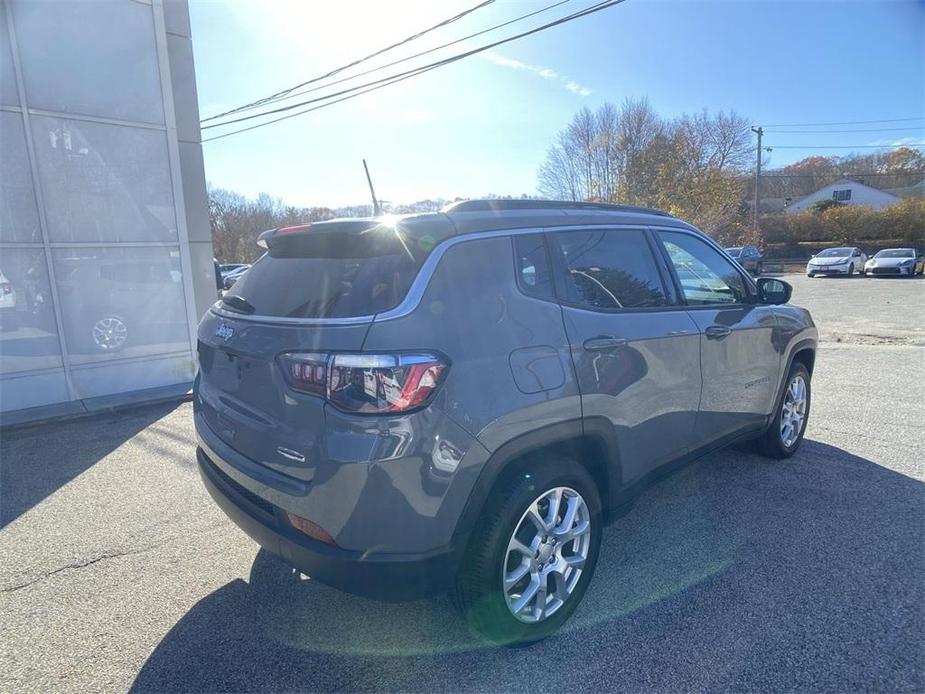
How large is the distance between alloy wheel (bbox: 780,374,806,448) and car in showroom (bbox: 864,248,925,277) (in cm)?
2872

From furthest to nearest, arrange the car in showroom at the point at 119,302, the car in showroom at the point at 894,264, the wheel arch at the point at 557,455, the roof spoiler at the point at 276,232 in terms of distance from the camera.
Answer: the car in showroom at the point at 894,264
the car in showroom at the point at 119,302
the roof spoiler at the point at 276,232
the wheel arch at the point at 557,455

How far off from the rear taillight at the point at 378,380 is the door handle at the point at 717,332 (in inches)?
78.8

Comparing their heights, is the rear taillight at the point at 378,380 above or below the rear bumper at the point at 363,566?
above

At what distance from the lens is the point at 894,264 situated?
26078 millimetres

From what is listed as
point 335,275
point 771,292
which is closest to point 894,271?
point 771,292

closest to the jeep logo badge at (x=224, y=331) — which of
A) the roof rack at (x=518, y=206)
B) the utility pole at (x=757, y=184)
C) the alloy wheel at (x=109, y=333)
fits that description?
the roof rack at (x=518, y=206)

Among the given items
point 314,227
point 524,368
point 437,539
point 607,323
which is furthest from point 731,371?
point 314,227

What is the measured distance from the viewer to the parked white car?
92.3 ft

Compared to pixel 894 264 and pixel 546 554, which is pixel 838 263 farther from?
pixel 546 554

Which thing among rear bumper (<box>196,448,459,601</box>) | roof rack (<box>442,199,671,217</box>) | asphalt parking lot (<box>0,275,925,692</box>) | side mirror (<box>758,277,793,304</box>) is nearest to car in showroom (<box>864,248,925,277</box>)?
asphalt parking lot (<box>0,275,925,692</box>)

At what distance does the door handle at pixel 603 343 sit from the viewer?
2445 millimetres

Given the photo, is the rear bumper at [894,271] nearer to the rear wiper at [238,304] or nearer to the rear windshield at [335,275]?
the rear windshield at [335,275]

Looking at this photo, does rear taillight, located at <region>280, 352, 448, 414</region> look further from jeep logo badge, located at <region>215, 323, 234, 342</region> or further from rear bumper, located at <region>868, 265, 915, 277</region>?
rear bumper, located at <region>868, 265, 915, 277</region>

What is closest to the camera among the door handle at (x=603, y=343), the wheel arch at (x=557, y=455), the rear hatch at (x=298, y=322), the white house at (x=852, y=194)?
the rear hatch at (x=298, y=322)
